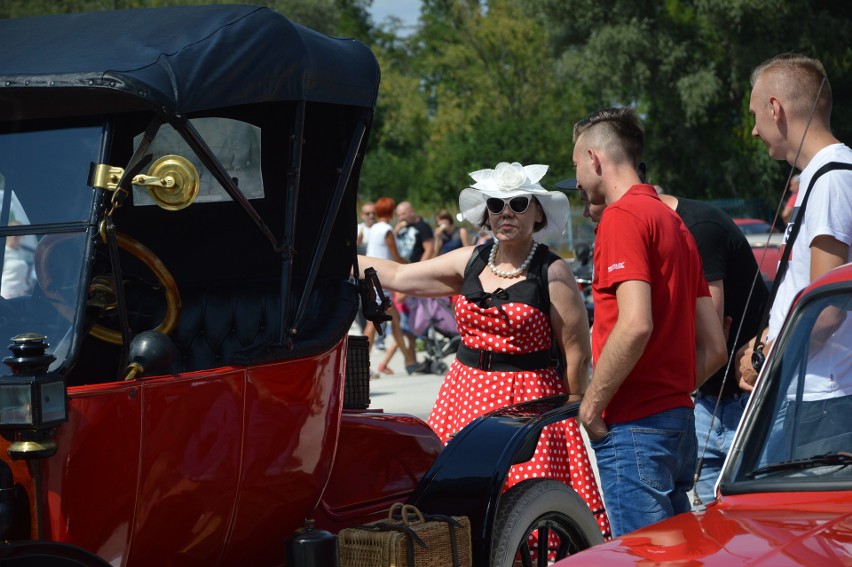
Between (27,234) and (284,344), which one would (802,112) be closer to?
(284,344)

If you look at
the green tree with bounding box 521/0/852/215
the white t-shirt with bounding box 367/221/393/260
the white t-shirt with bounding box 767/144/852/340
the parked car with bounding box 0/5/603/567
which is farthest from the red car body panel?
the green tree with bounding box 521/0/852/215

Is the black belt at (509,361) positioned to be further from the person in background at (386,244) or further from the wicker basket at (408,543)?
the person in background at (386,244)

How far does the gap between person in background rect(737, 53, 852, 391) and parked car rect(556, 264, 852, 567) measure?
829mm

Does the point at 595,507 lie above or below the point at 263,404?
below

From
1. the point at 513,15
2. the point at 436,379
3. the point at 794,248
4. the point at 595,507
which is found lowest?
the point at 436,379

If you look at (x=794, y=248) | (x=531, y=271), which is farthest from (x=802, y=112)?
(x=531, y=271)

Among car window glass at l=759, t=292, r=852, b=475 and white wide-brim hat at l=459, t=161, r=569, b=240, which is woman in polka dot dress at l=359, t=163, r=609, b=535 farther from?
car window glass at l=759, t=292, r=852, b=475

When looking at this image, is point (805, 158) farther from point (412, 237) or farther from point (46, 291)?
point (412, 237)

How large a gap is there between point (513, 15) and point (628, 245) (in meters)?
51.7

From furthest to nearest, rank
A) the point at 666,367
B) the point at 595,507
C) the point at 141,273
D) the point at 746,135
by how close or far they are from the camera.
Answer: the point at 746,135 → the point at 595,507 → the point at 141,273 → the point at 666,367

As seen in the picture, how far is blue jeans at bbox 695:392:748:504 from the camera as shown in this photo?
4.75 meters

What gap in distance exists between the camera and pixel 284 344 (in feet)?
11.8

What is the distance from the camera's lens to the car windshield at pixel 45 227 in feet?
10.3

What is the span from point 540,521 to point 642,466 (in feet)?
1.61
